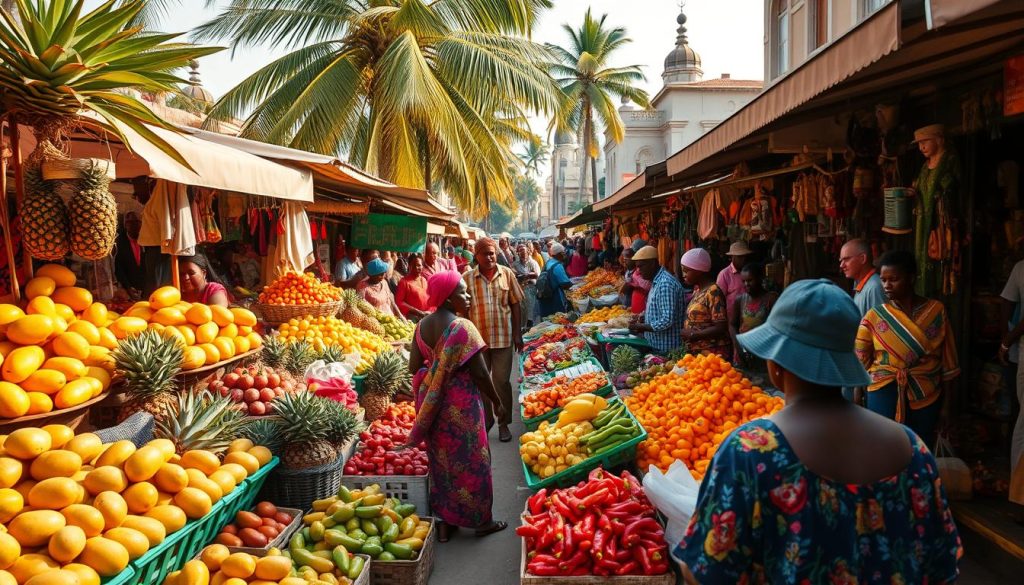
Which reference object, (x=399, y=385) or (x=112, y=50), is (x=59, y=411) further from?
(x=399, y=385)

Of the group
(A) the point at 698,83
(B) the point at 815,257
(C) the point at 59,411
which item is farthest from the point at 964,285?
(A) the point at 698,83

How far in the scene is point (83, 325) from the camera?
3.72 metres

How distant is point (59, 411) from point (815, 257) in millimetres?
6547

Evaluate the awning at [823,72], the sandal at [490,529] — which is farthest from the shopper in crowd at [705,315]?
the sandal at [490,529]

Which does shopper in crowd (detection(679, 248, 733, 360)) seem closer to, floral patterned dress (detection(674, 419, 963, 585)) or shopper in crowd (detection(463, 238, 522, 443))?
shopper in crowd (detection(463, 238, 522, 443))

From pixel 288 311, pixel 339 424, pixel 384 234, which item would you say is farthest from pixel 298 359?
pixel 384 234

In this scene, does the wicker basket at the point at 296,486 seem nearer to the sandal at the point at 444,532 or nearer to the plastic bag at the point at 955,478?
the sandal at the point at 444,532

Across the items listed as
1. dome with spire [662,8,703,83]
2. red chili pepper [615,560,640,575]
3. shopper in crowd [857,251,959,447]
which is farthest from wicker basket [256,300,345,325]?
dome with spire [662,8,703,83]

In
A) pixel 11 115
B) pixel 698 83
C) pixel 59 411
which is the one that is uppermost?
pixel 698 83

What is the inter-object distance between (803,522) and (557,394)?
462 cm

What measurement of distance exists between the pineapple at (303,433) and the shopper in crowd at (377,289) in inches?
193

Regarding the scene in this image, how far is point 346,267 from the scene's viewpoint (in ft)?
36.8

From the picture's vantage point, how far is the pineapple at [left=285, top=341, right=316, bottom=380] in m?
5.83

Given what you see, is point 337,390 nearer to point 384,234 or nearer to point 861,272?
Result: point 861,272
